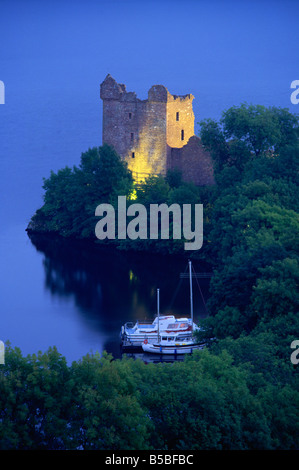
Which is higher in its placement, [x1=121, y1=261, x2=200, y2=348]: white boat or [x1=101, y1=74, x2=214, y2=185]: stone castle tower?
[x1=101, y1=74, x2=214, y2=185]: stone castle tower

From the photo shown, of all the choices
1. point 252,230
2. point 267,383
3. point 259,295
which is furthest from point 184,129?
point 267,383

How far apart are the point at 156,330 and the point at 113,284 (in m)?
10.5

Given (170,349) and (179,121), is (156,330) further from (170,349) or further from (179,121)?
(179,121)

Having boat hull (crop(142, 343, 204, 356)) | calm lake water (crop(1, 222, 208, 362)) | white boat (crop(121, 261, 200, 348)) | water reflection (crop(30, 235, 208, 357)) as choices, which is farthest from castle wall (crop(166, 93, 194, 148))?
boat hull (crop(142, 343, 204, 356))

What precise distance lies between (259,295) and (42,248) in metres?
27.8

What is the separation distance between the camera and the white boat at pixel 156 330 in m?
33.2

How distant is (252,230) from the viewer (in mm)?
37219

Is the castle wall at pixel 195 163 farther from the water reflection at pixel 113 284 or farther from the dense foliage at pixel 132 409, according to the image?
the dense foliage at pixel 132 409

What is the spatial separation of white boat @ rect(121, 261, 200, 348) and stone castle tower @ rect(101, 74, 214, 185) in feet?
77.6

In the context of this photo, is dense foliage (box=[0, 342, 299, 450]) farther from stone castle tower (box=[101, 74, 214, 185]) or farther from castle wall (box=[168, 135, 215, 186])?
stone castle tower (box=[101, 74, 214, 185])

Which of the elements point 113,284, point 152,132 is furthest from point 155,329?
point 152,132

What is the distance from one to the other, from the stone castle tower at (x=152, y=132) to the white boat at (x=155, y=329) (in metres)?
23.7

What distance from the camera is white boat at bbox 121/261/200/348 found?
33188 millimetres
